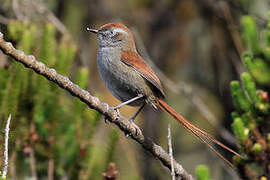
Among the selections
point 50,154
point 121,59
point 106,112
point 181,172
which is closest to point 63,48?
point 121,59

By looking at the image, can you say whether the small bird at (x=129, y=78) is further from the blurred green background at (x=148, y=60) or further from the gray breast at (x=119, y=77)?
the blurred green background at (x=148, y=60)

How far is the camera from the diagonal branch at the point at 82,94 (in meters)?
2.34

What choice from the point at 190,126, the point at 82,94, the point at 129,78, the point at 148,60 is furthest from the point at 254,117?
the point at 148,60

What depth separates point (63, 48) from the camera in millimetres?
3877

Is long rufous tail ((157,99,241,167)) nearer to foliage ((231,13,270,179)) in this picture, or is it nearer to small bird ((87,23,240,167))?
small bird ((87,23,240,167))

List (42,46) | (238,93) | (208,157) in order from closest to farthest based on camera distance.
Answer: (238,93) → (42,46) → (208,157)

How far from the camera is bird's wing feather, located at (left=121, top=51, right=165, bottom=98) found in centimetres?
385

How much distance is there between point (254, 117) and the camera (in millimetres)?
2957

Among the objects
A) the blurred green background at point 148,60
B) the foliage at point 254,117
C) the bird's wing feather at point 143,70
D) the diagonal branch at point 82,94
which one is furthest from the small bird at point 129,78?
the foliage at point 254,117

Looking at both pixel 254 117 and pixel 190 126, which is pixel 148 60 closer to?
pixel 190 126

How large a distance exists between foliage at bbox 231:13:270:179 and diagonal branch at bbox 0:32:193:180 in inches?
19.9

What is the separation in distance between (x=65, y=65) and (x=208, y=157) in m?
3.57

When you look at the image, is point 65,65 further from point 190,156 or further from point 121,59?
point 190,156

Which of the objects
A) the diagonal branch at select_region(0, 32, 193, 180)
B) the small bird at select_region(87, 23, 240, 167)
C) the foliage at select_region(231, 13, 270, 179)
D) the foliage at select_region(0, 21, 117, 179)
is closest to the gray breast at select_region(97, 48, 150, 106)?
the small bird at select_region(87, 23, 240, 167)
